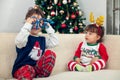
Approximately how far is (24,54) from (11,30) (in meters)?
2.71

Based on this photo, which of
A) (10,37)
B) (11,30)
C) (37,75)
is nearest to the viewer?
(37,75)

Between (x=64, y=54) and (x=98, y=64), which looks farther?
(x=64, y=54)

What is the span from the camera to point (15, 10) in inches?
192

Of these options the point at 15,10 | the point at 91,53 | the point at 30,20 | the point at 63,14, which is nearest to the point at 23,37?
the point at 30,20

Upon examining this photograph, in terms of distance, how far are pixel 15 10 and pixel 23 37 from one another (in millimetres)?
2823

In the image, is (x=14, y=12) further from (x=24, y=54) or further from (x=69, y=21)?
(x=24, y=54)

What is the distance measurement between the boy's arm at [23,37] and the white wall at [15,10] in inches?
99.8

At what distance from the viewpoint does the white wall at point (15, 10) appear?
15.3 ft

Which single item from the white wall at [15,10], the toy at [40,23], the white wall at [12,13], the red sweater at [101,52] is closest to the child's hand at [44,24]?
the toy at [40,23]

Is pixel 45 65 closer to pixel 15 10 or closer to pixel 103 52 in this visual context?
pixel 103 52

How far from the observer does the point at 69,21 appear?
13.8 ft

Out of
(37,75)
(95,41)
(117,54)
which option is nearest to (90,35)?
(95,41)

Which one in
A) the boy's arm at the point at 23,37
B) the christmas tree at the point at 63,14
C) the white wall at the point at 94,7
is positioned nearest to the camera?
the boy's arm at the point at 23,37

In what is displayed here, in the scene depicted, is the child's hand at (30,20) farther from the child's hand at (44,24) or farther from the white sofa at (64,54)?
the white sofa at (64,54)
